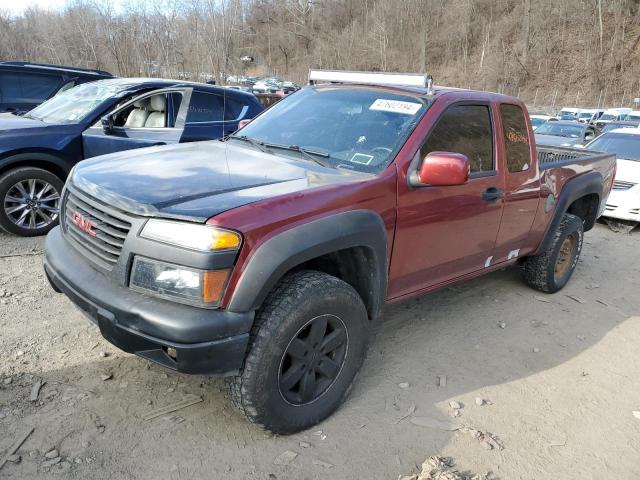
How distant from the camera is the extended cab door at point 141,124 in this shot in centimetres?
550

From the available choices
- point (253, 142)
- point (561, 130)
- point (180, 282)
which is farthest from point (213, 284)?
point (561, 130)

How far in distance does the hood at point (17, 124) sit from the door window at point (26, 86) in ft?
9.32

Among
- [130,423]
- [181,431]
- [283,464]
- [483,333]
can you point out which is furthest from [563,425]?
[130,423]

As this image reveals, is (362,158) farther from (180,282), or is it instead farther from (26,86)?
(26,86)

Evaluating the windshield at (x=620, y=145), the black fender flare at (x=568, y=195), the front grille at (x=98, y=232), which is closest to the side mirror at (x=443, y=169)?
the front grille at (x=98, y=232)

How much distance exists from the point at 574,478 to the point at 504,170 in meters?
2.10

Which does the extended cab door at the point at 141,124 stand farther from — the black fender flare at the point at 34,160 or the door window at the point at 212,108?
the black fender flare at the point at 34,160

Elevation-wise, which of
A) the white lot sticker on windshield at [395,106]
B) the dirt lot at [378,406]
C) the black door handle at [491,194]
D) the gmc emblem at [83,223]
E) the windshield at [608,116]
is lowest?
the windshield at [608,116]

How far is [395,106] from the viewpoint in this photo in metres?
3.38

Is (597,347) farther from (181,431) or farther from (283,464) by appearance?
(181,431)

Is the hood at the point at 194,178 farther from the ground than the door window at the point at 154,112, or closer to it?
farther from the ground

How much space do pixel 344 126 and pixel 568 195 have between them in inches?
98.2

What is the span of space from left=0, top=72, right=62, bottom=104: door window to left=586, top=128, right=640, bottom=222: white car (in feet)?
30.3

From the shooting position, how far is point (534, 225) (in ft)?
14.3
